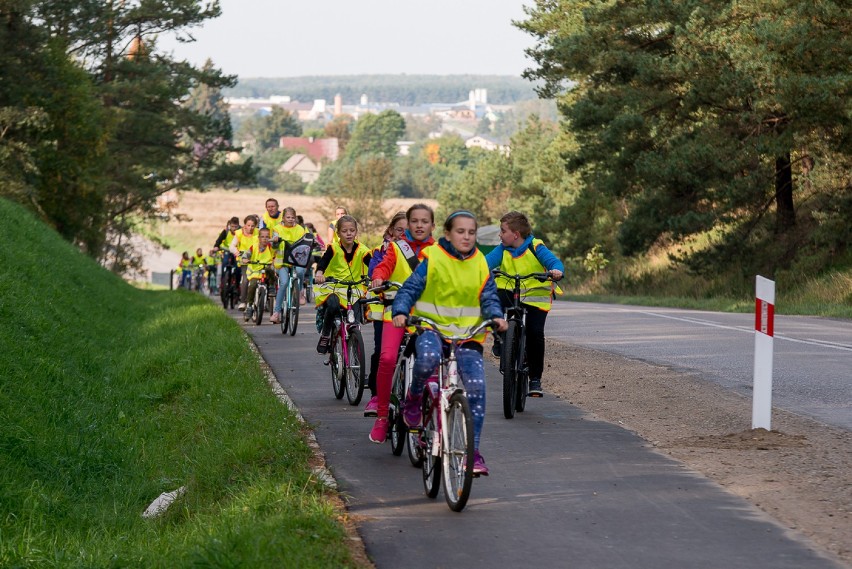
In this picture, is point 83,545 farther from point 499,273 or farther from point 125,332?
point 125,332

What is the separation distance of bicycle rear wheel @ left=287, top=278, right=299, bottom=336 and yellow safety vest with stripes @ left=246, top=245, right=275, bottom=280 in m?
1.27

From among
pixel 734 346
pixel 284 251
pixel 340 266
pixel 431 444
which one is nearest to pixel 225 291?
pixel 284 251

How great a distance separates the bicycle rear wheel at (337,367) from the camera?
13.1 metres

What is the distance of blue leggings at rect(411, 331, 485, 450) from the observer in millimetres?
7927

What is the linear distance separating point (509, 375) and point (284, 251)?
871cm

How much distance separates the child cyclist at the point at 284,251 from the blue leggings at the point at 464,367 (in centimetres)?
1158

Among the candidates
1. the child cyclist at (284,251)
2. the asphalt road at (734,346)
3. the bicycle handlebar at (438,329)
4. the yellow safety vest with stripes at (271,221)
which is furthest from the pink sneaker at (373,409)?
the yellow safety vest with stripes at (271,221)

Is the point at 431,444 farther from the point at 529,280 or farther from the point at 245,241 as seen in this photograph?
the point at 245,241

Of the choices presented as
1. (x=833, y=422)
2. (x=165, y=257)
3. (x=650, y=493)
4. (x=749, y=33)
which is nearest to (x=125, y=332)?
(x=833, y=422)

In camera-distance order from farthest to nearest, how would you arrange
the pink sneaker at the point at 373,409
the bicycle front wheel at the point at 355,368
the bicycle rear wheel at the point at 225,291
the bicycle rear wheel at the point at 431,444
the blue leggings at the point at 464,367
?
the bicycle rear wheel at the point at 225,291, the bicycle front wheel at the point at 355,368, the pink sneaker at the point at 373,409, the blue leggings at the point at 464,367, the bicycle rear wheel at the point at 431,444

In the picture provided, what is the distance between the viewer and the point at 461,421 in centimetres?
756

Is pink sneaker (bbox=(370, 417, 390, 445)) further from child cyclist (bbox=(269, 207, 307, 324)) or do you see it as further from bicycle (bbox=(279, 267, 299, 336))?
bicycle (bbox=(279, 267, 299, 336))

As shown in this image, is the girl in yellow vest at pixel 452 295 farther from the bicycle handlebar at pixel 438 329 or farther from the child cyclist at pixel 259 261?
the child cyclist at pixel 259 261

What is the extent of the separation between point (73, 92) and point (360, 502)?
38.3 metres
